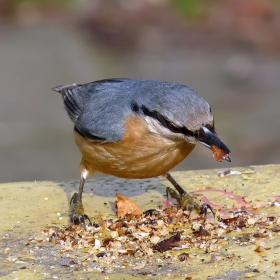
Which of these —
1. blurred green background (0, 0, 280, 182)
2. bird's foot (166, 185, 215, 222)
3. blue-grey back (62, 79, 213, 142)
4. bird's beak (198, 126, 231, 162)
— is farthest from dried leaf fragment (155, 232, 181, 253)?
blurred green background (0, 0, 280, 182)

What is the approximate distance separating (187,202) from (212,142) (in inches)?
32.7

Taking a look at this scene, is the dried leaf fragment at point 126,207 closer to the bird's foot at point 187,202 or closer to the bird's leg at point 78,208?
the bird's leg at point 78,208

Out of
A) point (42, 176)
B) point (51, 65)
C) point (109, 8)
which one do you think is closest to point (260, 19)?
point (109, 8)

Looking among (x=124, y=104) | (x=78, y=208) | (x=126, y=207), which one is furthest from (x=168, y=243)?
(x=124, y=104)

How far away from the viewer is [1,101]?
11.3m

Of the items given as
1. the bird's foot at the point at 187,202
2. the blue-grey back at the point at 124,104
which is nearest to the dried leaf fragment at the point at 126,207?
the bird's foot at the point at 187,202

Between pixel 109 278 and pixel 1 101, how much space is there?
7.68 meters

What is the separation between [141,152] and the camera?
4961 mm

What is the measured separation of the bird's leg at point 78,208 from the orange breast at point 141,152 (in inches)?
14.2

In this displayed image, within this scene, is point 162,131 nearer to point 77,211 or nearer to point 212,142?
point 212,142

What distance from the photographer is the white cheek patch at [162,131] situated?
464 centimetres

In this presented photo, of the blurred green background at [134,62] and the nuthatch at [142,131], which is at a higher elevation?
the blurred green background at [134,62]

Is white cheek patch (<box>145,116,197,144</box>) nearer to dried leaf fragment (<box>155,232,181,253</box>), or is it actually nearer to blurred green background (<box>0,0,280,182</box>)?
dried leaf fragment (<box>155,232,181,253</box>)

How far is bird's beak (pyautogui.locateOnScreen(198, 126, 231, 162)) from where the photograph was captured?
4.48m
